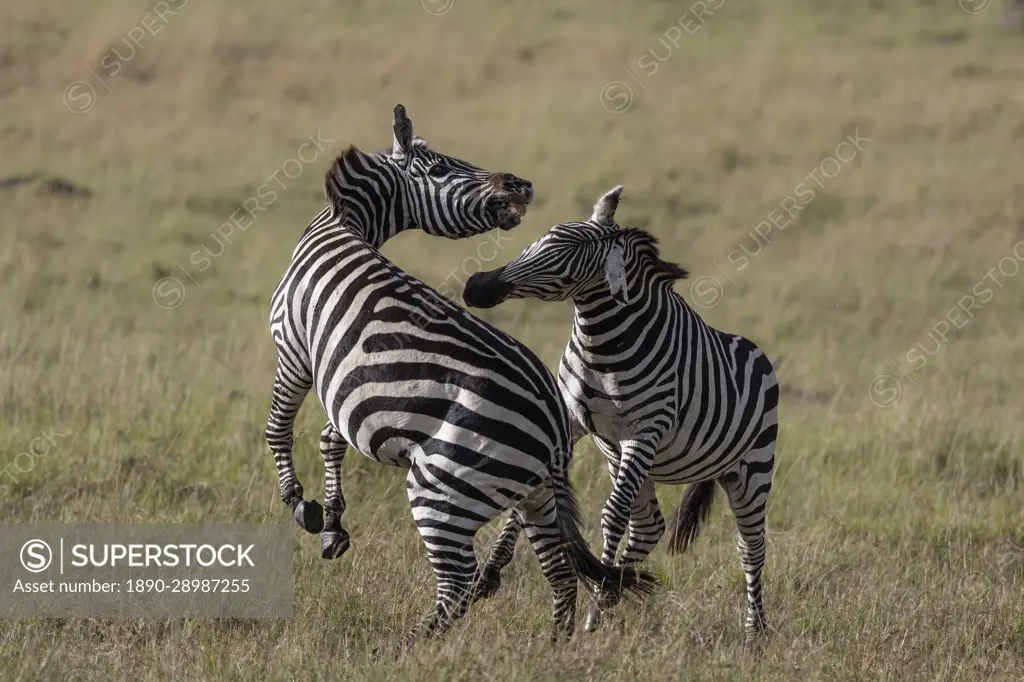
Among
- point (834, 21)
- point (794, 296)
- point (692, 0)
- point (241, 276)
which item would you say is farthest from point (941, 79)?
point (241, 276)

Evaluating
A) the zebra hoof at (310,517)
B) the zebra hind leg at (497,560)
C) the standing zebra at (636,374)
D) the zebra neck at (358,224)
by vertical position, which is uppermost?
the zebra neck at (358,224)

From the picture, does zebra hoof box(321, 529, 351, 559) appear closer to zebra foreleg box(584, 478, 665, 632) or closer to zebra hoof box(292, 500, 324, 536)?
zebra hoof box(292, 500, 324, 536)

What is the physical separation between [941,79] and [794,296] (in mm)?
8654

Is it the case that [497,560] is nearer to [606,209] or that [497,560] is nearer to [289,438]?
[289,438]

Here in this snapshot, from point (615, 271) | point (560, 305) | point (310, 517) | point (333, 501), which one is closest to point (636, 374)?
point (615, 271)

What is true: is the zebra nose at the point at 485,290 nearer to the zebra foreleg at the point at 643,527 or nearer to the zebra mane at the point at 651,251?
the zebra mane at the point at 651,251

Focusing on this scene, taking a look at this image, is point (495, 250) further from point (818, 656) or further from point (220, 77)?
point (818, 656)

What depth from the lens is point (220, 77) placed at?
2072 centimetres

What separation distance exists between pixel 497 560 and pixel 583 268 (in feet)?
4.68

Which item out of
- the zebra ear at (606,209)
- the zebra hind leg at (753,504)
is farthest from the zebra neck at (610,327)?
the zebra hind leg at (753,504)

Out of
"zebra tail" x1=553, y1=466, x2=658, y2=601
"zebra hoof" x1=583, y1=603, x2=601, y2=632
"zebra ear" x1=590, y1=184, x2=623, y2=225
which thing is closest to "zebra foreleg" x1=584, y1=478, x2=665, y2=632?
"zebra hoof" x1=583, y1=603, x2=601, y2=632

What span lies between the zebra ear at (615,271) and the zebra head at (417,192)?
52 centimetres

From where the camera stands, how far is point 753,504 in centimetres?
680

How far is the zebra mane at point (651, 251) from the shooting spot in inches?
241
